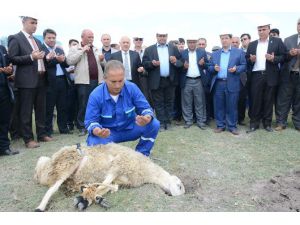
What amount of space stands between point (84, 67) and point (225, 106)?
3506 mm

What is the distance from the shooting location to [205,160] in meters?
5.93

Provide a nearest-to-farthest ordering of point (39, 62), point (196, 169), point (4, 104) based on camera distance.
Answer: point (196, 169)
point (4, 104)
point (39, 62)

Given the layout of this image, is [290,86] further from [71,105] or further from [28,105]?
[28,105]

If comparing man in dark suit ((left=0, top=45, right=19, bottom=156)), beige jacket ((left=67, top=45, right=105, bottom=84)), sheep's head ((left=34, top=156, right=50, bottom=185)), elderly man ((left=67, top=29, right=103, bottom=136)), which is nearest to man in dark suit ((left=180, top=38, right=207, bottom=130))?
elderly man ((left=67, top=29, right=103, bottom=136))

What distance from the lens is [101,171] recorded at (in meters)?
4.43

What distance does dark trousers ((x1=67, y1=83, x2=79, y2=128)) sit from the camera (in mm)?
8461

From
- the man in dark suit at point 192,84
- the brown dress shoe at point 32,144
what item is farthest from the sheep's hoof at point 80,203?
the man in dark suit at point 192,84

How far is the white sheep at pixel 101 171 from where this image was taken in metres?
4.35

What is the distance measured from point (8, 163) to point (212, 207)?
368 cm

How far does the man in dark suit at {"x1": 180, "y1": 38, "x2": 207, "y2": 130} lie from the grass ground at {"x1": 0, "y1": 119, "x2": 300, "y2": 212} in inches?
15.6

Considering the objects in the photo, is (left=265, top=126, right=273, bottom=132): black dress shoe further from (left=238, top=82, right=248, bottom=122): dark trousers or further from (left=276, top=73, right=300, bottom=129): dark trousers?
(left=238, top=82, right=248, bottom=122): dark trousers

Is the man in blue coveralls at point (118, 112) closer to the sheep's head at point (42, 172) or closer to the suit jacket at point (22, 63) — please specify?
the sheep's head at point (42, 172)

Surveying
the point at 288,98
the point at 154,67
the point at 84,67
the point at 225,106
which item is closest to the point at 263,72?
the point at 288,98

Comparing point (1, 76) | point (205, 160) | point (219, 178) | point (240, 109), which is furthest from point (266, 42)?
point (1, 76)
